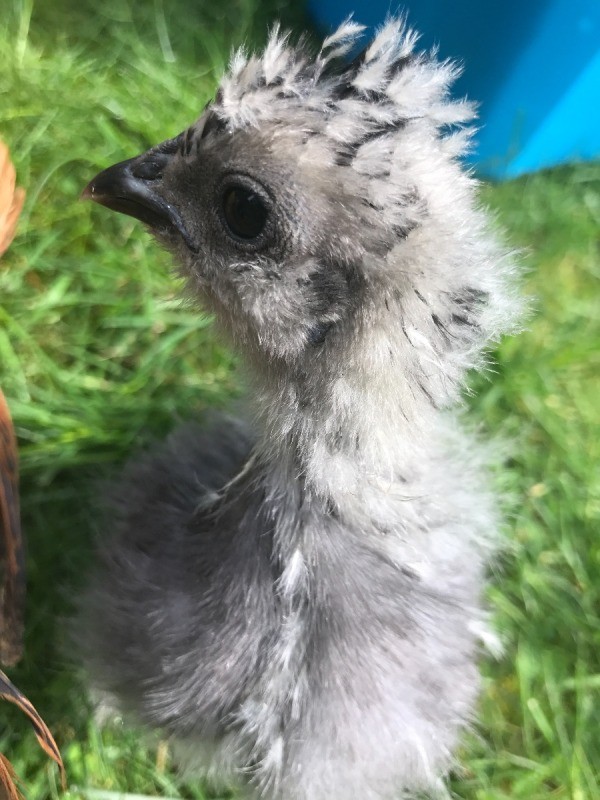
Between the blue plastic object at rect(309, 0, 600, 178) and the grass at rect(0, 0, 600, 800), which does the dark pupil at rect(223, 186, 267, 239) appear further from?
the blue plastic object at rect(309, 0, 600, 178)

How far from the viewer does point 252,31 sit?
2098 millimetres

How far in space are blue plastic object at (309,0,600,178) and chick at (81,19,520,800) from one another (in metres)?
0.98

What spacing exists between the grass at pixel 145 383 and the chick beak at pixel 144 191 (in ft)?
1.80

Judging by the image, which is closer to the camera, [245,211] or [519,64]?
[245,211]

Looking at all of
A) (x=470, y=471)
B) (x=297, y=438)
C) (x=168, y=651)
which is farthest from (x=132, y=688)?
(x=470, y=471)

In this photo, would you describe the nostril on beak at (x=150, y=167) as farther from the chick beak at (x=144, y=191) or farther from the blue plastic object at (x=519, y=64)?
the blue plastic object at (x=519, y=64)

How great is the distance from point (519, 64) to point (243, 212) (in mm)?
1340

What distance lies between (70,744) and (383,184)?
112 cm

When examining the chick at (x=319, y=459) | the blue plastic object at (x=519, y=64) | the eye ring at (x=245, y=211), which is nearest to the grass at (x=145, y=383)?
the blue plastic object at (x=519, y=64)

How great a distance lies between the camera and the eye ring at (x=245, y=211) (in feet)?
2.43

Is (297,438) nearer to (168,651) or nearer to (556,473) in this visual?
(168,651)

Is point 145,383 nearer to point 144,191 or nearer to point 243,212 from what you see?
point 144,191

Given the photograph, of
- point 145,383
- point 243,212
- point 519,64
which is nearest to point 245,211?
point 243,212

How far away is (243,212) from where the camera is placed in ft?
2.49
